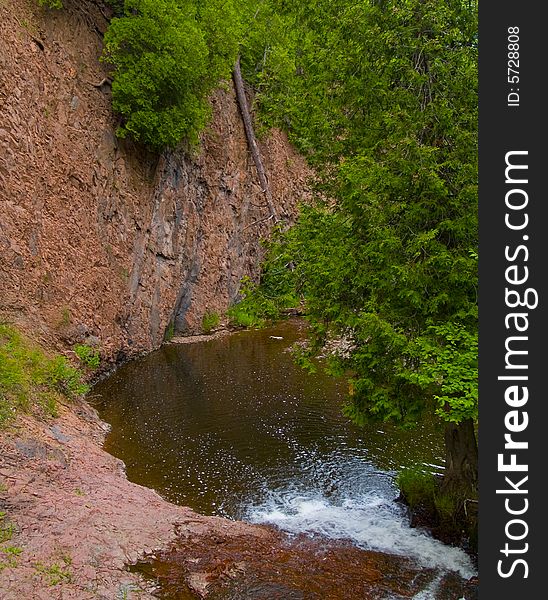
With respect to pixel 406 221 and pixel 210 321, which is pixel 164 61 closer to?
pixel 210 321

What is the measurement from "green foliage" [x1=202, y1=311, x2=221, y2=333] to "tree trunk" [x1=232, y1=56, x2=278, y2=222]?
495 centimetres

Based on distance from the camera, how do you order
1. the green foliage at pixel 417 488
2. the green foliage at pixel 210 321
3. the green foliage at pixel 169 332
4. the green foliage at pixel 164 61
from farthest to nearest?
the green foliage at pixel 210 321, the green foliage at pixel 169 332, the green foliage at pixel 164 61, the green foliage at pixel 417 488

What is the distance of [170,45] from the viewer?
15453 millimetres

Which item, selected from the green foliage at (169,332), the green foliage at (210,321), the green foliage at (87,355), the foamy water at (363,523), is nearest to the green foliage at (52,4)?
the green foliage at (87,355)

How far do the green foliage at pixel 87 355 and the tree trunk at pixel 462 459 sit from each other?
8.89m

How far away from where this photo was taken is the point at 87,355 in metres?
14.0

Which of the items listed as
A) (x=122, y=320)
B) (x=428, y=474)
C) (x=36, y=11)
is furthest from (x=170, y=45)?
(x=428, y=474)

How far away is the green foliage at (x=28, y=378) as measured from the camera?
9.40 metres

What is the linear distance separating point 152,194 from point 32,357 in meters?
8.12

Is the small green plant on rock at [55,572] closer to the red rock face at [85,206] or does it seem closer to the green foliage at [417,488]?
the green foliage at [417,488]

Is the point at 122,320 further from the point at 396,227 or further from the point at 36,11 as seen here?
the point at 396,227

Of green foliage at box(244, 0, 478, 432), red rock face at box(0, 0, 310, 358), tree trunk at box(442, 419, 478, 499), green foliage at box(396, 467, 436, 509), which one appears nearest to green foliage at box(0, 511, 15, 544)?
green foliage at box(244, 0, 478, 432)

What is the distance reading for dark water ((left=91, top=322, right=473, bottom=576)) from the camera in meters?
8.26

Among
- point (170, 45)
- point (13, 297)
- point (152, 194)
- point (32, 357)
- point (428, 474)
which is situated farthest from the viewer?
point (152, 194)
